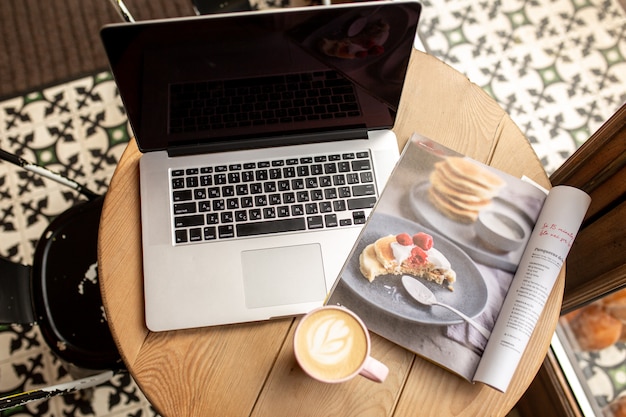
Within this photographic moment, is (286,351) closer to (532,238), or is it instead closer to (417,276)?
(417,276)

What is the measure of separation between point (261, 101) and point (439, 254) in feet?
1.22

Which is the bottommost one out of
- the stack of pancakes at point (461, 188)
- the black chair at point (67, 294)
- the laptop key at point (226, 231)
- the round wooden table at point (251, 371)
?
the black chair at point (67, 294)

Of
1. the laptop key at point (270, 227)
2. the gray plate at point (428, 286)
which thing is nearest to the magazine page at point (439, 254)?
the gray plate at point (428, 286)

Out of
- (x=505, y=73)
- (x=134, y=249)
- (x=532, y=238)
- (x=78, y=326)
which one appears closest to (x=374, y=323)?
(x=532, y=238)

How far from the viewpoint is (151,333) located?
828mm

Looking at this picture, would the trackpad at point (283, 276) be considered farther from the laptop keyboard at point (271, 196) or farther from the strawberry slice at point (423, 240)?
the strawberry slice at point (423, 240)

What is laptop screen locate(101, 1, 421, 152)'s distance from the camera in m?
0.68

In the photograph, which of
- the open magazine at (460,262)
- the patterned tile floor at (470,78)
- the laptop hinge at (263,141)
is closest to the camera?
the open magazine at (460,262)

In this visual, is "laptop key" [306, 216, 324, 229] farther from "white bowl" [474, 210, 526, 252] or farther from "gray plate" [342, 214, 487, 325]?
"white bowl" [474, 210, 526, 252]

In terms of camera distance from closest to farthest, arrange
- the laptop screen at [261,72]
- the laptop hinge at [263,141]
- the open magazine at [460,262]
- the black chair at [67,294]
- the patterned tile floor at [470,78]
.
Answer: the laptop screen at [261,72] → the open magazine at [460,262] → the laptop hinge at [263,141] → the black chair at [67,294] → the patterned tile floor at [470,78]

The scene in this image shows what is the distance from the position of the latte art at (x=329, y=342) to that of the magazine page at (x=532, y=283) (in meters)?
0.21

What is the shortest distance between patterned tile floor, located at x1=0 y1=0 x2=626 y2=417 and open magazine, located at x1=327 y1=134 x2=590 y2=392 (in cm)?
83

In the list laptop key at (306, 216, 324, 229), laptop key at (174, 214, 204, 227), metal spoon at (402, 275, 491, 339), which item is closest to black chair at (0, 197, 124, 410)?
laptop key at (174, 214, 204, 227)

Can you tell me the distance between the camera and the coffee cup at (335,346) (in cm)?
72
